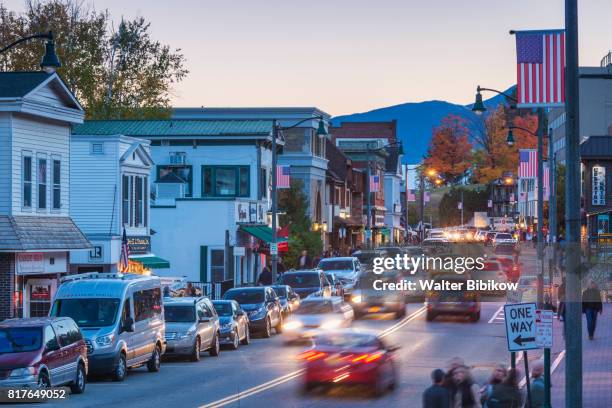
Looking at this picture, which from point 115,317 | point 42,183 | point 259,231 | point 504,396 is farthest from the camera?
point 259,231

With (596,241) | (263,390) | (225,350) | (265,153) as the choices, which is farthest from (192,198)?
(263,390)

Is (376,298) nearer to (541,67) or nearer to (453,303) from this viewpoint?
(453,303)

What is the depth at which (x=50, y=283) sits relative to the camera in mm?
39719

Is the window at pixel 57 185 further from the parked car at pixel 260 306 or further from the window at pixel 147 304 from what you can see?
the window at pixel 147 304

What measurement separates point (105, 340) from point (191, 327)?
5.68 meters

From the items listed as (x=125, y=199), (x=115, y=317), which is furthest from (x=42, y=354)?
(x=125, y=199)

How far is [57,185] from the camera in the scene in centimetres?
4075

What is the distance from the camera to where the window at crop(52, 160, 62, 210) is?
1596 inches

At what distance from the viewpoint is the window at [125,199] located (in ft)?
159

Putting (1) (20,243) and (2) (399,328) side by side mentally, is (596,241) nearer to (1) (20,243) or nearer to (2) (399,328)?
(2) (399,328)

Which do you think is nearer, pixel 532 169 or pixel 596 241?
pixel 532 169

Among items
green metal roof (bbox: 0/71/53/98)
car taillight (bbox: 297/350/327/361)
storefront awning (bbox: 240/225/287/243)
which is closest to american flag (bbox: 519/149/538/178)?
storefront awning (bbox: 240/225/287/243)

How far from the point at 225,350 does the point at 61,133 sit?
9954 millimetres

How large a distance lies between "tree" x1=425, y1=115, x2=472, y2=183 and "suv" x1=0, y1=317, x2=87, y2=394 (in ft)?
387
